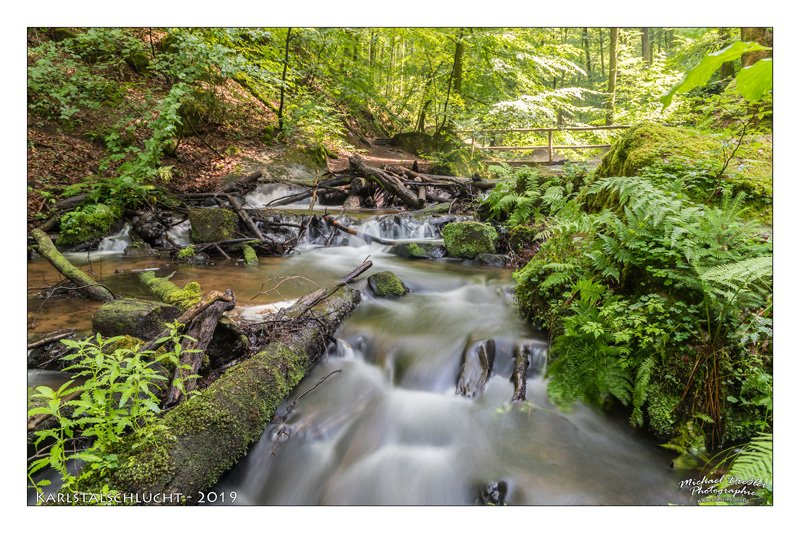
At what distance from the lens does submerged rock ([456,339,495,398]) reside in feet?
11.7

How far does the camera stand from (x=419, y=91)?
45.9 ft

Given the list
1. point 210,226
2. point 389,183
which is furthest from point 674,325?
point 389,183

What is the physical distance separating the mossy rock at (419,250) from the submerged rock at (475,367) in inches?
134

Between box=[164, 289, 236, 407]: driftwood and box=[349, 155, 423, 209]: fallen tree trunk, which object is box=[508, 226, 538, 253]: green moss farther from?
box=[164, 289, 236, 407]: driftwood

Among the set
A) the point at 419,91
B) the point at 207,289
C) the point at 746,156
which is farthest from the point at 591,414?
the point at 419,91

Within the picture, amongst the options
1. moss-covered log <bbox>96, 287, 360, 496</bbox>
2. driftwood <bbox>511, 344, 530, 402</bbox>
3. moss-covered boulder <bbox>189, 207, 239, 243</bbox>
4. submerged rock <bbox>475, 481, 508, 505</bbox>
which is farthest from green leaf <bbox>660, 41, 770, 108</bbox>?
moss-covered boulder <bbox>189, 207, 239, 243</bbox>

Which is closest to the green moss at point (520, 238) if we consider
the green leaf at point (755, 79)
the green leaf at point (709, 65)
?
the green leaf at point (755, 79)

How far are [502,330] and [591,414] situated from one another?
1337mm

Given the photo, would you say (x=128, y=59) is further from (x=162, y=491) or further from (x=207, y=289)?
(x=162, y=491)

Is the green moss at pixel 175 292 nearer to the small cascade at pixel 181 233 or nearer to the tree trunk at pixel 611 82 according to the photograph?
the small cascade at pixel 181 233

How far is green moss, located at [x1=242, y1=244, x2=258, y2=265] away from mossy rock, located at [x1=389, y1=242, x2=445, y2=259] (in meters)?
2.32

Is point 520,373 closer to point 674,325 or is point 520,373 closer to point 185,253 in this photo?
point 674,325

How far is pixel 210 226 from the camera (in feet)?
24.2

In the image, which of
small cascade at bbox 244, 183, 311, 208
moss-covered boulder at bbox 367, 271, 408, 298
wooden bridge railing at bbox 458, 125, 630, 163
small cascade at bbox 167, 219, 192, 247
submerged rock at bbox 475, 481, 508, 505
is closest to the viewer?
submerged rock at bbox 475, 481, 508, 505
